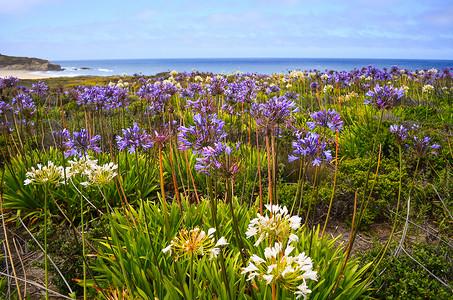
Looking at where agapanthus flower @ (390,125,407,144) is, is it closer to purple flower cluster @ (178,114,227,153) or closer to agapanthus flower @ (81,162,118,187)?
purple flower cluster @ (178,114,227,153)

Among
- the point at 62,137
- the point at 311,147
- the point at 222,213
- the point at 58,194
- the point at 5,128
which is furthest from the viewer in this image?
the point at 5,128

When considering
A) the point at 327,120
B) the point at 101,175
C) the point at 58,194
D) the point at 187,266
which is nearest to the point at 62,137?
the point at 58,194

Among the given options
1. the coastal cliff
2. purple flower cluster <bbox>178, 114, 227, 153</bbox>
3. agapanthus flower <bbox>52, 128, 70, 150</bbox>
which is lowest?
agapanthus flower <bbox>52, 128, 70, 150</bbox>

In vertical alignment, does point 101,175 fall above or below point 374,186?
above

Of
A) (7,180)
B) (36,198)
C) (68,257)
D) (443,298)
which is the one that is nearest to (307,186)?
(443,298)

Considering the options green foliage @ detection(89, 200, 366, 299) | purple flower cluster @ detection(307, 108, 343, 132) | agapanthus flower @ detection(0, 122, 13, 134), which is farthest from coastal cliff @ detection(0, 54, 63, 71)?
purple flower cluster @ detection(307, 108, 343, 132)

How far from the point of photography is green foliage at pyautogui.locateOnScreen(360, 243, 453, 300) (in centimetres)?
238

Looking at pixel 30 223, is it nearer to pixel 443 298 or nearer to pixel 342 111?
pixel 443 298

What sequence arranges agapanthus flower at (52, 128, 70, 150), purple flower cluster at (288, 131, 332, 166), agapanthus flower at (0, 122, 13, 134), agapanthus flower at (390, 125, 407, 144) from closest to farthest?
purple flower cluster at (288, 131, 332, 166)
agapanthus flower at (52, 128, 70, 150)
agapanthus flower at (390, 125, 407, 144)
agapanthus flower at (0, 122, 13, 134)

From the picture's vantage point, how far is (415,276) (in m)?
→ 2.50

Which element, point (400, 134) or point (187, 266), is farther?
point (400, 134)

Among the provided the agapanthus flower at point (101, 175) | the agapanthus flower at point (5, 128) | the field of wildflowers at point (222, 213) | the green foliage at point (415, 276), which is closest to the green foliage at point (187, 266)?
the field of wildflowers at point (222, 213)

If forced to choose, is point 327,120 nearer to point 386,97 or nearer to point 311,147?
point 311,147

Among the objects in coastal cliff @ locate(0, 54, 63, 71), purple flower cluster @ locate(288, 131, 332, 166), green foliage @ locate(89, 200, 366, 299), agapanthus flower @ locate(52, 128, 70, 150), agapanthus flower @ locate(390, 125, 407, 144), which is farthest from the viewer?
coastal cliff @ locate(0, 54, 63, 71)
